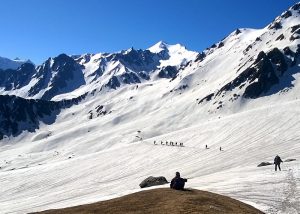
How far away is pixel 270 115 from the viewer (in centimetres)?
13662

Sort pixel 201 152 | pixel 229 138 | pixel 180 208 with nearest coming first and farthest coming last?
pixel 180 208 < pixel 201 152 < pixel 229 138

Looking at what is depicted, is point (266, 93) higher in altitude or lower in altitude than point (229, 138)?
higher

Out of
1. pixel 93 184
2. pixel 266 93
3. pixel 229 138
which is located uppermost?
pixel 266 93

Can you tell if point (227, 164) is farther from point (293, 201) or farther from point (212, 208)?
point (212, 208)

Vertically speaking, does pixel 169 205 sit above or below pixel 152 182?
above

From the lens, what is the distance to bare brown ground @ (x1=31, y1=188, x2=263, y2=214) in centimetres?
3011

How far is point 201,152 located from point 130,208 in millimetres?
86294

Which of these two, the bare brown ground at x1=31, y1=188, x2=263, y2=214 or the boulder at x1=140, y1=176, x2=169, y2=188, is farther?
the boulder at x1=140, y1=176, x2=169, y2=188

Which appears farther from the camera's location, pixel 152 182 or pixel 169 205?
pixel 152 182

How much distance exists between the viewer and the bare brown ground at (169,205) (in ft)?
98.8

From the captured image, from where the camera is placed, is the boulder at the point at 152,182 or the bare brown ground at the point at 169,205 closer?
the bare brown ground at the point at 169,205

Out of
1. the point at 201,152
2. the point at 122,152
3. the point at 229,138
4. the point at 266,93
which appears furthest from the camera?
the point at 266,93

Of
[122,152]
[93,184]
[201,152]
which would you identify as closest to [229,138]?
[201,152]

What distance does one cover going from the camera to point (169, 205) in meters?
30.9
